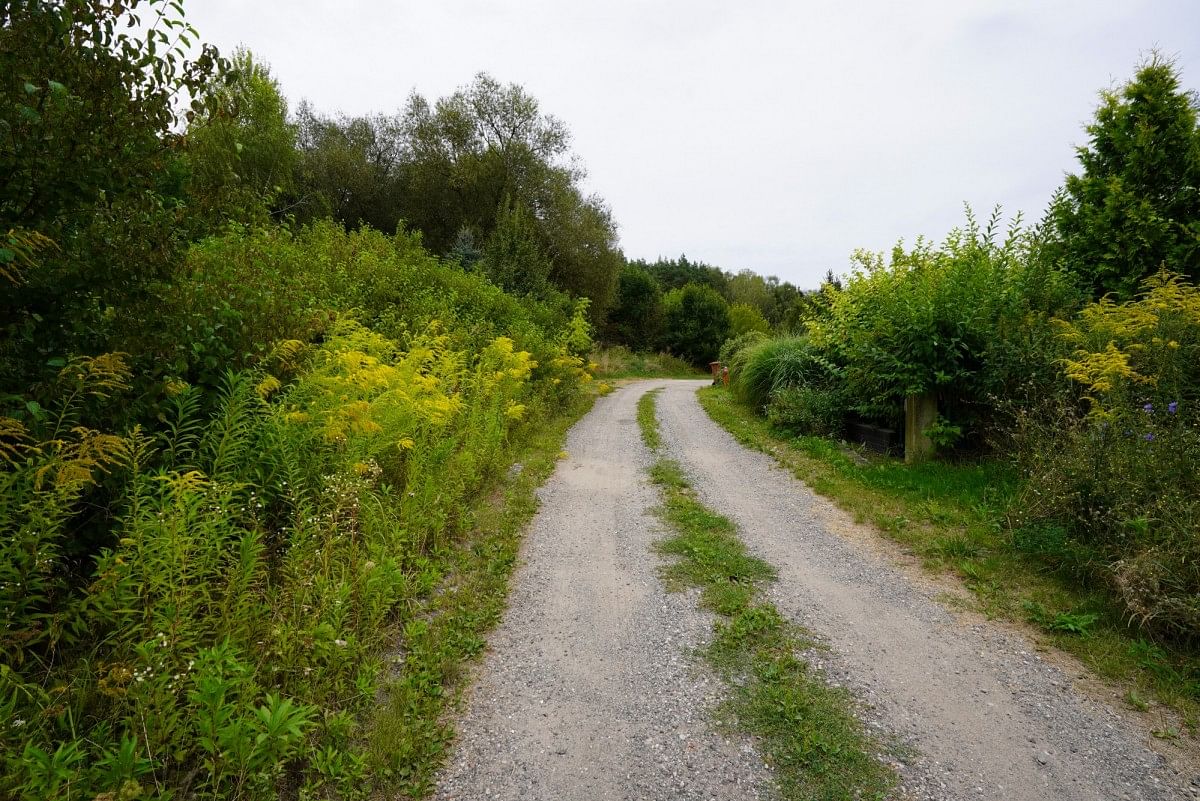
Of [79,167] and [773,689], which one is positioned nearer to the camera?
[79,167]

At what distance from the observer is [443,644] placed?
3.49 metres

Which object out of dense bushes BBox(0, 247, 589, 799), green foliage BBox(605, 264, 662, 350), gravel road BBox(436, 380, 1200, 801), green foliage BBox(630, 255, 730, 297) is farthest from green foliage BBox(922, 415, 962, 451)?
green foliage BBox(630, 255, 730, 297)

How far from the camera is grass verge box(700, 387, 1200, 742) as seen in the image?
316cm

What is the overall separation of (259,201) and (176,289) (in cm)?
123

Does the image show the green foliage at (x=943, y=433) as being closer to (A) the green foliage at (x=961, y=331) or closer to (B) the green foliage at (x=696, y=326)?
(A) the green foliage at (x=961, y=331)

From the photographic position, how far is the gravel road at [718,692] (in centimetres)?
252

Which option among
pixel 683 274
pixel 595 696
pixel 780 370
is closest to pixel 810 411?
pixel 780 370

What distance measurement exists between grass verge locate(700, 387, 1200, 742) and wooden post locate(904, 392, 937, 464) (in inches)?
11.4

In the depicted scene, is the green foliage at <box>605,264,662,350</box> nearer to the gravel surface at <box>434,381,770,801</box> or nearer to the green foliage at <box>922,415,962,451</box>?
the green foliage at <box>922,415,962,451</box>

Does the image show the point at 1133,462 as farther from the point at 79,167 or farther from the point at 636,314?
the point at 636,314

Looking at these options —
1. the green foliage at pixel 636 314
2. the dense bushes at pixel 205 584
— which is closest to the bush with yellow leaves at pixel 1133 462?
the dense bushes at pixel 205 584

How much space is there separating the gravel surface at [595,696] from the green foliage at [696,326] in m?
34.3

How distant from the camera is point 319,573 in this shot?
3.25m

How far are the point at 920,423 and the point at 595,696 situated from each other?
22.1 feet
